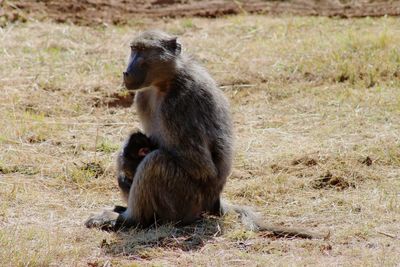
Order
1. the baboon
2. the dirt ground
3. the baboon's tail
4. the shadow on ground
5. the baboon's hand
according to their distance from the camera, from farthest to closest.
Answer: the dirt ground → the baboon's hand → the baboon → the baboon's tail → the shadow on ground

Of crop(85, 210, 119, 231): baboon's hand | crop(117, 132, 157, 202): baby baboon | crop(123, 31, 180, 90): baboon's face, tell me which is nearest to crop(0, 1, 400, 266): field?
Result: crop(85, 210, 119, 231): baboon's hand

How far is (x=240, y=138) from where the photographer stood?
8789 mm

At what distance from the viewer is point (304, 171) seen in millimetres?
7664

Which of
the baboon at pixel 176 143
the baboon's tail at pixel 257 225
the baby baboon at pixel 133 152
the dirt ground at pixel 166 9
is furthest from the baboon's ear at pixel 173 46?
the dirt ground at pixel 166 9

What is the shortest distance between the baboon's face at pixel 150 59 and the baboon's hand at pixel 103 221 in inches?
37.5

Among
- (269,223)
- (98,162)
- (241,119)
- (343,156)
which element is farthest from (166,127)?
(241,119)

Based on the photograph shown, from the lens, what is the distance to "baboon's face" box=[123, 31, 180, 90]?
646 centimetres

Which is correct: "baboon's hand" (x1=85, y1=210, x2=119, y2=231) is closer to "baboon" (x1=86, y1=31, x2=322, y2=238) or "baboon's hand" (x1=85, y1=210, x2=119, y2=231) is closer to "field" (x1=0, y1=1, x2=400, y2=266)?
"baboon" (x1=86, y1=31, x2=322, y2=238)

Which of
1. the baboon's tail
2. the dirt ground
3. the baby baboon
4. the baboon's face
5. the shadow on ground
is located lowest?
the shadow on ground

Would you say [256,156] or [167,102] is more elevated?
[167,102]

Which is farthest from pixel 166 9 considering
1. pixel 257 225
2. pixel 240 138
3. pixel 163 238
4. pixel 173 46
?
pixel 163 238

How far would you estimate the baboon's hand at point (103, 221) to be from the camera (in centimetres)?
641

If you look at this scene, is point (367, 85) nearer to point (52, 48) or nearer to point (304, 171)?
point (304, 171)

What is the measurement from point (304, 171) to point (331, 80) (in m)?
2.85
